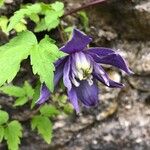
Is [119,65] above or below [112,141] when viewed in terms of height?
above

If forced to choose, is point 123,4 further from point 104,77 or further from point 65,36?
point 104,77

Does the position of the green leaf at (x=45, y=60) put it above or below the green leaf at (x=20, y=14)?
below

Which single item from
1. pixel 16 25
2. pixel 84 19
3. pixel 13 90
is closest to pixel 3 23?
pixel 16 25

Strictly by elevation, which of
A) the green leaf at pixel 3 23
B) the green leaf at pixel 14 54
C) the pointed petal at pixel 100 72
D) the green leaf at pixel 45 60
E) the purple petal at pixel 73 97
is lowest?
the purple petal at pixel 73 97

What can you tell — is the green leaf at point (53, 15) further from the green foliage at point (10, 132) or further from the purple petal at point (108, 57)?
the green foliage at point (10, 132)

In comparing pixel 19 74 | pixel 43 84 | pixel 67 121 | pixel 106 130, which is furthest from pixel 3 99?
pixel 43 84

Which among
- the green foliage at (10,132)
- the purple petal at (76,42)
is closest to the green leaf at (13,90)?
the green foliage at (10,132)

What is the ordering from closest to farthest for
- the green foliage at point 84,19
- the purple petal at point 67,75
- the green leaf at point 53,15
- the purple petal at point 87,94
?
the purple petal at point 67,75 < the purple petal at point 87,94 < the green leaf at point 53,15 < the green foliage at point 84,19

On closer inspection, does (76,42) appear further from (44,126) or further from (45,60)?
(44,126)
